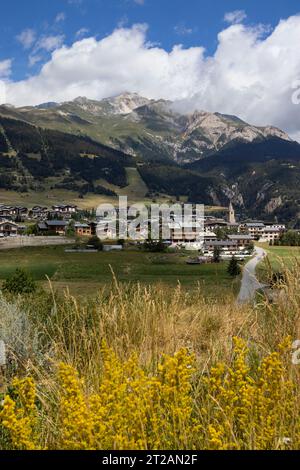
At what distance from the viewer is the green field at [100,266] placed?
53562 mm

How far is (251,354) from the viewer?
14.5 ft

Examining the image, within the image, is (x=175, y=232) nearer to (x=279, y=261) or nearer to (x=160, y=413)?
(x=279, y=261)

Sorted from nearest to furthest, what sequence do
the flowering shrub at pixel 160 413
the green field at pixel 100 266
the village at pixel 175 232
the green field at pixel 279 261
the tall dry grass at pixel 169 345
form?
the flowering shrub at pixel 160 413
the tall dry grass at pixel 169 345
the green field at pixel 279 261
the green field at pixel 100 266
the village at pixel 175 232

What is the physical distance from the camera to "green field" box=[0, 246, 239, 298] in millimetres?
53562

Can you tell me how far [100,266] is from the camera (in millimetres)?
66938

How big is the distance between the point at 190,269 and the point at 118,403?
207ft

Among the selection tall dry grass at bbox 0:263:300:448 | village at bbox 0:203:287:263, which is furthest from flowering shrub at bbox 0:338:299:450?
village at bbox 0:203:287:263

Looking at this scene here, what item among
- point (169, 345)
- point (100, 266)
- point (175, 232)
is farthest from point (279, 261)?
point (175, 232)

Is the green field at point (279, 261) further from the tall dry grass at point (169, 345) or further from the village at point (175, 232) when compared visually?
the village at point (175, 232)

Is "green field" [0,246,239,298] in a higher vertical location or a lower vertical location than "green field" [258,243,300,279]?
lower

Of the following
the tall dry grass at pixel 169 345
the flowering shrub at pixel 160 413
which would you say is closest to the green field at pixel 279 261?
the tall dry grass at pixel 169 345

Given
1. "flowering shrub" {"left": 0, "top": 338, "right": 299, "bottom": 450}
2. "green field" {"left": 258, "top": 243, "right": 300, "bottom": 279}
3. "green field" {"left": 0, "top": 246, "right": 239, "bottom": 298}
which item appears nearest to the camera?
"flowering shrub" {"left": 0, "top": 338, "right": 299, "bottom": 450}

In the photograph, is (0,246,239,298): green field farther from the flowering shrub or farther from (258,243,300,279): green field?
the flowering shrub
